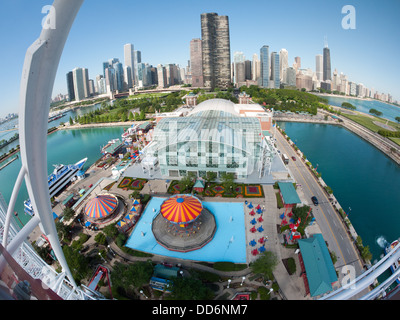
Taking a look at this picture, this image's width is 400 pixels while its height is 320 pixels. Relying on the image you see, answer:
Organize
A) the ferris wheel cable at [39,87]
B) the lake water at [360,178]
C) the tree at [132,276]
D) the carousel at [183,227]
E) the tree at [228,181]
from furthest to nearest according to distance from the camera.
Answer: the tree at [228,181], the lake water at [360,178], the carousel at [183,227], the tree at [132,276], the ferris wheel cable at [39,87]

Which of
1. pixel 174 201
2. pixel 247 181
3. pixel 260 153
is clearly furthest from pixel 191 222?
pixel 260 153

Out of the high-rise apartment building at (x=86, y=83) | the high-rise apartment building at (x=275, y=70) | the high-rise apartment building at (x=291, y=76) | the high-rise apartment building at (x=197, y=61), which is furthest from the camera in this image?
the high-rise apartment building at (x=86, y=83)

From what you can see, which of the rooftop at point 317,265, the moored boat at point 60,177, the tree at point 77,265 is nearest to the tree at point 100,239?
the tree at point 77,265

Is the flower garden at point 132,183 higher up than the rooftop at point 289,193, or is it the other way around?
the flower garden at point 132,183

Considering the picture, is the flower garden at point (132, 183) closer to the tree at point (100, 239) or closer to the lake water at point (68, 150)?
the tree at point (100, 239)

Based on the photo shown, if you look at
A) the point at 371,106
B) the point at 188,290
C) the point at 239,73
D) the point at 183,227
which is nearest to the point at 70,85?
the point at 239,73

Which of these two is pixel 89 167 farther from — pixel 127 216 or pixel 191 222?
pixel 191 222
